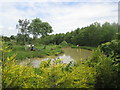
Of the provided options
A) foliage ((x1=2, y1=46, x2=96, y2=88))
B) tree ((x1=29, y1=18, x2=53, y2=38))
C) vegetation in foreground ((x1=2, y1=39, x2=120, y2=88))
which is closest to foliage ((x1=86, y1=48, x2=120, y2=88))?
vegetation in foreground ((x1=2, y1=39, x2=120, y2=88))

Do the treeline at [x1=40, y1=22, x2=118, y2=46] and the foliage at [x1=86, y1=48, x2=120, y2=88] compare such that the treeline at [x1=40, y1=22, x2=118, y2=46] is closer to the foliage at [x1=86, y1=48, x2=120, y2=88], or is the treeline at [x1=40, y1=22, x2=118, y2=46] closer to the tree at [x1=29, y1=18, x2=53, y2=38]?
the foliage at [x1=86, y1=48, x2=120, y2=88]

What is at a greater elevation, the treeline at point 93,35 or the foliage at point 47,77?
the treeline at point 93,35

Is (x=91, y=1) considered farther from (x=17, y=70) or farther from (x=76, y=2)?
(x=17, y=70)

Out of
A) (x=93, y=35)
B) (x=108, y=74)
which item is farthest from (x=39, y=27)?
(x=108, y=74)

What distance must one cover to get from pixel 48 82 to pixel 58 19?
6.93 feet

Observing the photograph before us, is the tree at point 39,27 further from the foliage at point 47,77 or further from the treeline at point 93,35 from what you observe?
the foliage at point 47,77

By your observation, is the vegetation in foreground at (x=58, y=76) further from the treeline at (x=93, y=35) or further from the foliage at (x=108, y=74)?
the treeline at (x=93, y=35)

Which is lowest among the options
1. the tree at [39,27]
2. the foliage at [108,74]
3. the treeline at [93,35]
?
the foliage at [108,74]

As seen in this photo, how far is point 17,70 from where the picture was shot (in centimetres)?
172

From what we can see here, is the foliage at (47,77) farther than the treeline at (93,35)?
No

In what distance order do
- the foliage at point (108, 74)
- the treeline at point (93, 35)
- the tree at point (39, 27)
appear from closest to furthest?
the foliage at point (108, 74) < the treeline at point (93, 35) < the tree at point (39, 27)

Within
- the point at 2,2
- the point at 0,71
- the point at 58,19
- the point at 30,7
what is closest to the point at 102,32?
the point at 58,19

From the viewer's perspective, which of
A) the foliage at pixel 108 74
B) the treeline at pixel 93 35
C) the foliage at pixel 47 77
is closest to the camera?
the foliage at pixel 47 77

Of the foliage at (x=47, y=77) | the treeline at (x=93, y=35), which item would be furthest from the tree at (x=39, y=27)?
the foliage at (x=47, y=77)
